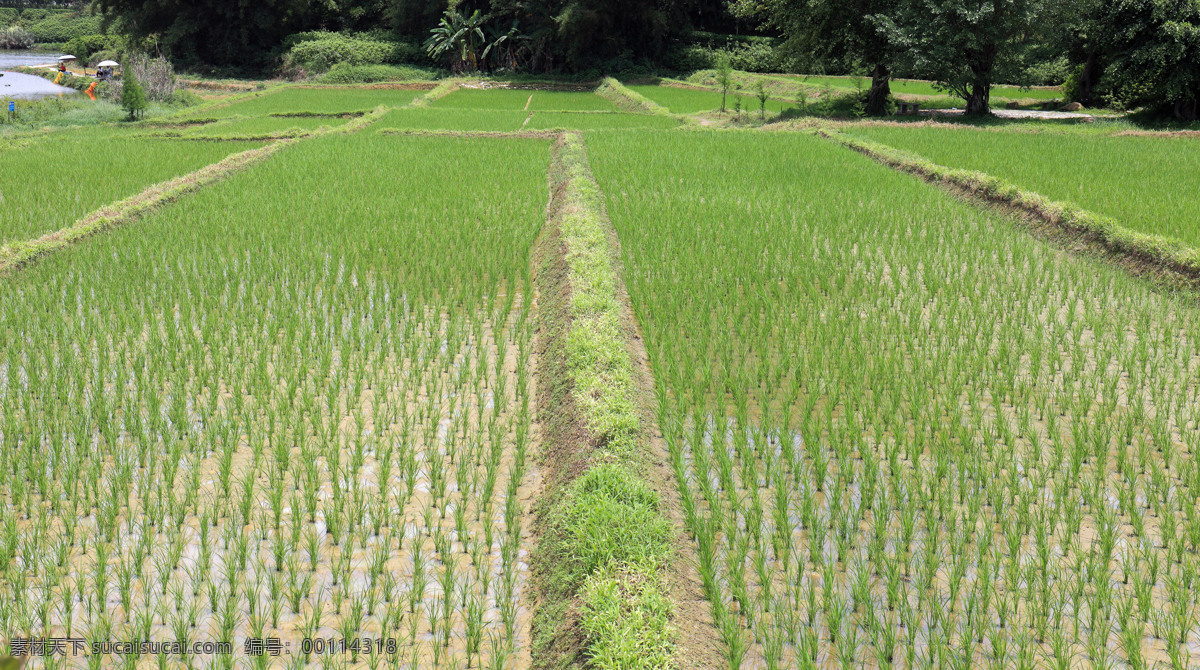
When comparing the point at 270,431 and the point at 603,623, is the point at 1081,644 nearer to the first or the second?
the point at 603,623

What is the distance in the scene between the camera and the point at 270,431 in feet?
11.5

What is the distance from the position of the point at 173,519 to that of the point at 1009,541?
2681mm

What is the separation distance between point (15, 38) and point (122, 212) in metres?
49.4

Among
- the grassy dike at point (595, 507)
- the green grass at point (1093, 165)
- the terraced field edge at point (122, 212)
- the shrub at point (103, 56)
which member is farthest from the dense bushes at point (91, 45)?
the grassy dike at point (595, 507)

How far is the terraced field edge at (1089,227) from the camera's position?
5625 mm

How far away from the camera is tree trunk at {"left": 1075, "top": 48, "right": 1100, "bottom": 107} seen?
60.4ft

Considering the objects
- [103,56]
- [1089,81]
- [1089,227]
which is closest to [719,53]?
[1089,81]

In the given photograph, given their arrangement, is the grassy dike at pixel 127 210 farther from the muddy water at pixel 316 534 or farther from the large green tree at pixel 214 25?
the large green tree at pixel 214 25

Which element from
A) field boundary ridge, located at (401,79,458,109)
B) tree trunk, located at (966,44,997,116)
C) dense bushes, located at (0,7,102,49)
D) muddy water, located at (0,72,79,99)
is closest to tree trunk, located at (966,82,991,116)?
tree trunk, located at (966,44,997,116)

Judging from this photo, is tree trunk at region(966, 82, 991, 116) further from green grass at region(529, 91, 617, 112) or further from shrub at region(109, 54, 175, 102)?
shrub at region(109, 54, 175, 102)

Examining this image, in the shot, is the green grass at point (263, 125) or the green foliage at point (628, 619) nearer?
the green foliage at point (628, 619)

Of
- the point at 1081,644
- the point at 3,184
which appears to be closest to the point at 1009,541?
the point at 1081,644

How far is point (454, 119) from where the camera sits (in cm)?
1583

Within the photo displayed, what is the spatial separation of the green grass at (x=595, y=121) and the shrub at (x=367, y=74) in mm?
12231
